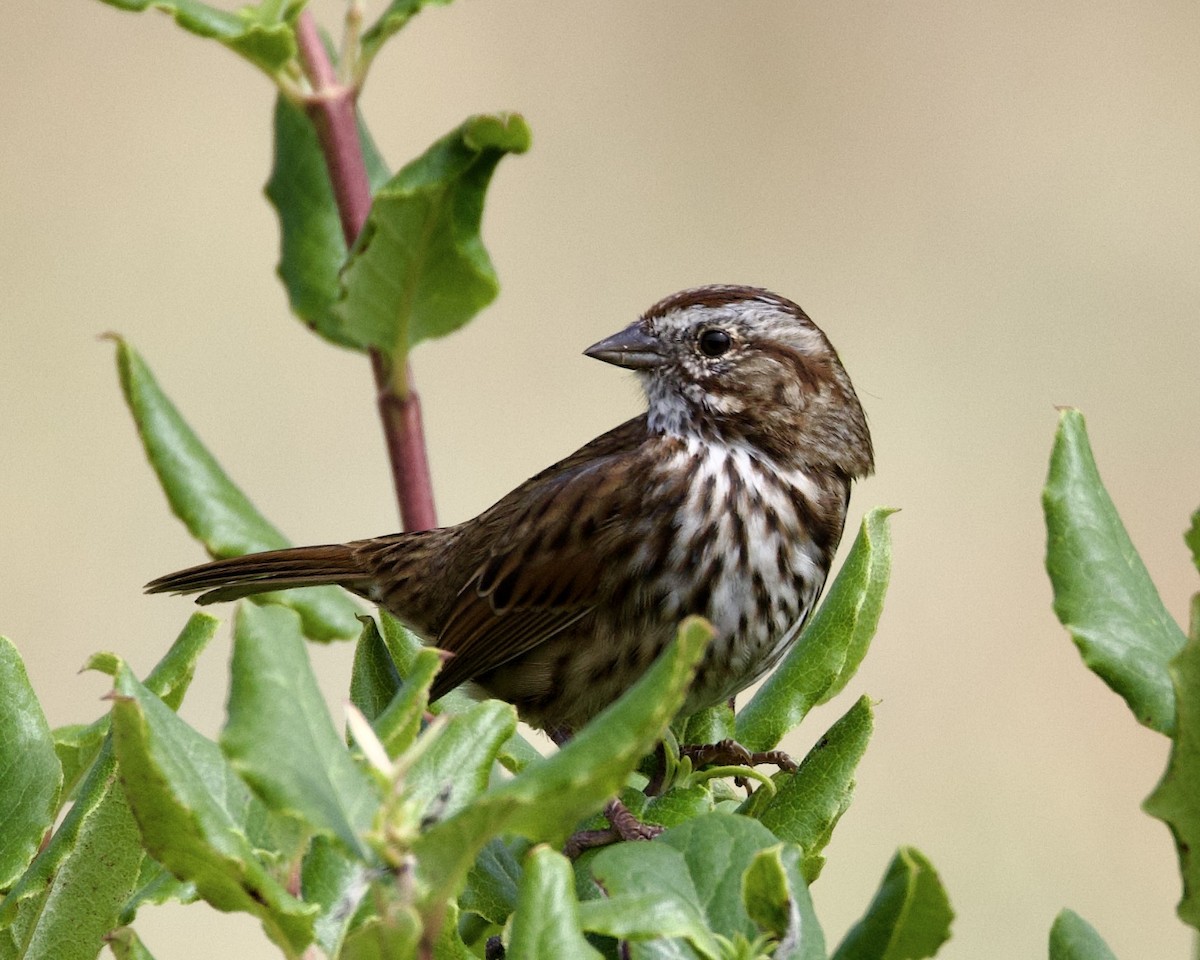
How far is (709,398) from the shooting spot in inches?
121

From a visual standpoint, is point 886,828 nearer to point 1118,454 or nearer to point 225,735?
point 1118,454

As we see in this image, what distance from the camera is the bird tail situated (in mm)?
2793

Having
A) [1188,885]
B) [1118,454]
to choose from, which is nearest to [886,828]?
[1118,454]

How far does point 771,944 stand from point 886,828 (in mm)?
5162

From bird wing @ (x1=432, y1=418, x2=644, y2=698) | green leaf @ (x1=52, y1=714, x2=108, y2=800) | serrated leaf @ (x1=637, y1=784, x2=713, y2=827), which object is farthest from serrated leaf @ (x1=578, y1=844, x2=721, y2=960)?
bird wing @ (x1=432, y1=418, x2=644, y2=698)

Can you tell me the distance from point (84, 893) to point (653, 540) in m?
1.52

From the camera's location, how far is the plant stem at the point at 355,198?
2.38 meters

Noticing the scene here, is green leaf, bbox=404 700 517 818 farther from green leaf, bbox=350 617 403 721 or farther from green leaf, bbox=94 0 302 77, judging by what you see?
green leaf, bbox=94 0 302 77

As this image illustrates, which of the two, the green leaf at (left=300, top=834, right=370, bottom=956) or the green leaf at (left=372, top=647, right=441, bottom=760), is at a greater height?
the green leaf at (left=372, top=647, right=441, bottom=760)

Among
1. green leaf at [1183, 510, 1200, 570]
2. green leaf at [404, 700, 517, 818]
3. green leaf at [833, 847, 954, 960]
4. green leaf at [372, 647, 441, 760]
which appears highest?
green leaf at [1183, 510, 1200, 570]

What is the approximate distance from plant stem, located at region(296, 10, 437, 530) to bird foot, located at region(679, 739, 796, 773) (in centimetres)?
58

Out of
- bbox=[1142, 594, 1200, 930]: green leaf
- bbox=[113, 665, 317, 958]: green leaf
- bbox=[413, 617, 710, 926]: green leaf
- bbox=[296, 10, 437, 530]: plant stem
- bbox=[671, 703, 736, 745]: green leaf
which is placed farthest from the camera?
bbox=[296, 10, 437, 530]: plant stem

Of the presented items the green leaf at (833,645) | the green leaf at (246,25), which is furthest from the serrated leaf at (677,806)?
the green leaf at (246,25)

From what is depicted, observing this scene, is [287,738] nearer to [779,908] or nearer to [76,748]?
[779,908]
